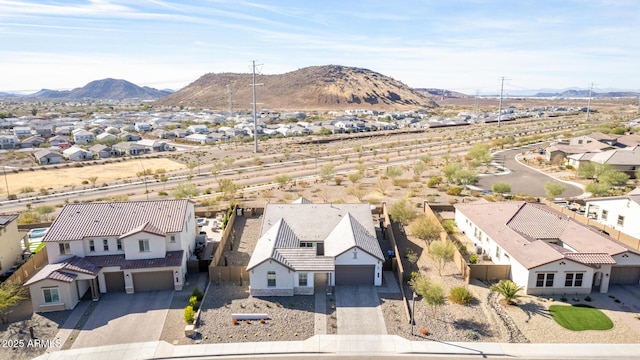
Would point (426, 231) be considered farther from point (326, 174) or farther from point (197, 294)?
point (326, 174)

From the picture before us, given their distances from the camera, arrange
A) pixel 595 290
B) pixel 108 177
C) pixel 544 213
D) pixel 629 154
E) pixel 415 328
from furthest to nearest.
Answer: pixel 108 177 < pixel 629 154 < pixel 544 213 < pixel 595 290 < pixel 415 328

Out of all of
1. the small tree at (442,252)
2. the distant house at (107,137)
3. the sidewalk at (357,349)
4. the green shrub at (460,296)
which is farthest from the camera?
the distant house at (107,137)

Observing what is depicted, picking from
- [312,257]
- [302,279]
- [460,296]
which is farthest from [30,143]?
[460,296]

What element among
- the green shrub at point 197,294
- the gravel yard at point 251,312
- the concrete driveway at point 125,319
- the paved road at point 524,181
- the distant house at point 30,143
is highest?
the distant house at point 30,143

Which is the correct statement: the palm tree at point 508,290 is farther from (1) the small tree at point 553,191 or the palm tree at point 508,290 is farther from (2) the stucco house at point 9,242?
(2) the stucco house at point 9,242

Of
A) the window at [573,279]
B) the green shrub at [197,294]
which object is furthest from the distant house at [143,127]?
the window at [573,279]

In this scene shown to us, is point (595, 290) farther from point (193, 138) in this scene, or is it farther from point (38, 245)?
point (193, 138)

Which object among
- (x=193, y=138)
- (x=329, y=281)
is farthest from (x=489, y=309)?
(x=193, y=138)
